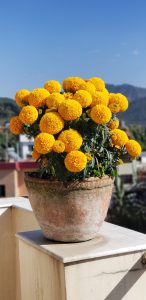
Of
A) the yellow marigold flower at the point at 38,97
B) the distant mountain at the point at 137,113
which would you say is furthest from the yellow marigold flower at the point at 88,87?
the distant mountain at the point at 137,113

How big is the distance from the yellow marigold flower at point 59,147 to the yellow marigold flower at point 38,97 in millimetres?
175

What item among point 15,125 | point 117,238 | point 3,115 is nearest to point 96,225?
point 117,238

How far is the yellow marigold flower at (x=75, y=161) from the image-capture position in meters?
1.40

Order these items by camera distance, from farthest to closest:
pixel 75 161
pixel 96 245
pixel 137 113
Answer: pixel 137 113 < pixel 96 245 < pixel 75 161

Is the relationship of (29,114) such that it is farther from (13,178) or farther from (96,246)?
(13,178)

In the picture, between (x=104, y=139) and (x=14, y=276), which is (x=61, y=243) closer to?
(x=104, y=139)

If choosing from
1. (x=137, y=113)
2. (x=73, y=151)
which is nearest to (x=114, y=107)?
(x=73, y=151)

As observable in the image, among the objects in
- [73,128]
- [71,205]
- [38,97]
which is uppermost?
[38,97]

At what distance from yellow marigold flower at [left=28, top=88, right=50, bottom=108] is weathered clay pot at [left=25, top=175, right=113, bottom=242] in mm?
242

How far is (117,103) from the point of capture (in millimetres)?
1540

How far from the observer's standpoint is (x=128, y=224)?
21281 millimetres

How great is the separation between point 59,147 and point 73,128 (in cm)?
9

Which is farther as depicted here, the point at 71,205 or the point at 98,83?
the point at 98,83

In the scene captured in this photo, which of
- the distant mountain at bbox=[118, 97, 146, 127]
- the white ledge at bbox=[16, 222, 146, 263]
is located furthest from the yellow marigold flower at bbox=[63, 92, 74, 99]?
the distant mountain at bbox=[118, 97, 146, 127]
